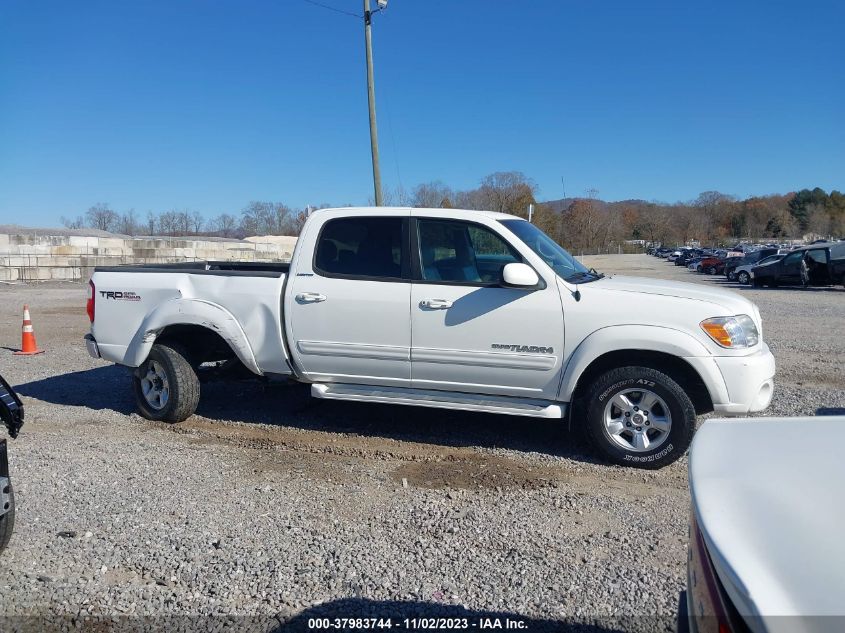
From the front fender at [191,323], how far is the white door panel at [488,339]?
1554mm

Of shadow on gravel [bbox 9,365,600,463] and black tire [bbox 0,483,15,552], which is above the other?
black tire [bbox 0,483,15,552]

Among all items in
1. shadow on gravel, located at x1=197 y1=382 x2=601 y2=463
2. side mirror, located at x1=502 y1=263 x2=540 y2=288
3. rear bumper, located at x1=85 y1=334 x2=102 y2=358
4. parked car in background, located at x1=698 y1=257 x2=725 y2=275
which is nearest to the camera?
side mirror, located at x1=502 y1=263 x2=540 y2=288

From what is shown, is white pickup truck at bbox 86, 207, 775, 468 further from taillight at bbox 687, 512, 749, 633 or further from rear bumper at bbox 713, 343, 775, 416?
taillight at bbox 687, 512, 749, 633

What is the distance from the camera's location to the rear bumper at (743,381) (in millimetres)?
4746

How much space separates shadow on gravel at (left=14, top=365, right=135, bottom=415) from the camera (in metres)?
7.09

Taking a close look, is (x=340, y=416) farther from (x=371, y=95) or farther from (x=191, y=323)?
(x=371, y=95)

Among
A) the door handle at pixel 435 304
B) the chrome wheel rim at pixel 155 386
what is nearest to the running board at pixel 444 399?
the door handle at pixel 435 304

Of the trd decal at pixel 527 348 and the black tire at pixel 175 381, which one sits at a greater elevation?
the trd decal at pixel 527 348

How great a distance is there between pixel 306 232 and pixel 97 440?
251 centimetres

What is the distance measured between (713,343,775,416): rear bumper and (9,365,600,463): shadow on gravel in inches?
42.4

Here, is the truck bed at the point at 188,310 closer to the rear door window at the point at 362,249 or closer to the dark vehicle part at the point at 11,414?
the rear door window at the point at 362,249

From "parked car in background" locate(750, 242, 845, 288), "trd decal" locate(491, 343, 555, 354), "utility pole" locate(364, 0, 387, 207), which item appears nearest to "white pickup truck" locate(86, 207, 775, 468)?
"trd decal" locate(491, 343, 555, 354)

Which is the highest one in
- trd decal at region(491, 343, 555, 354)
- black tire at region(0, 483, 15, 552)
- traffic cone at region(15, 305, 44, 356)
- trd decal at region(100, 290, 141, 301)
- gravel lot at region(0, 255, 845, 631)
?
trd decal at region(100, 290, 141, 301)

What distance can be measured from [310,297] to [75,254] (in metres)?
25.7
